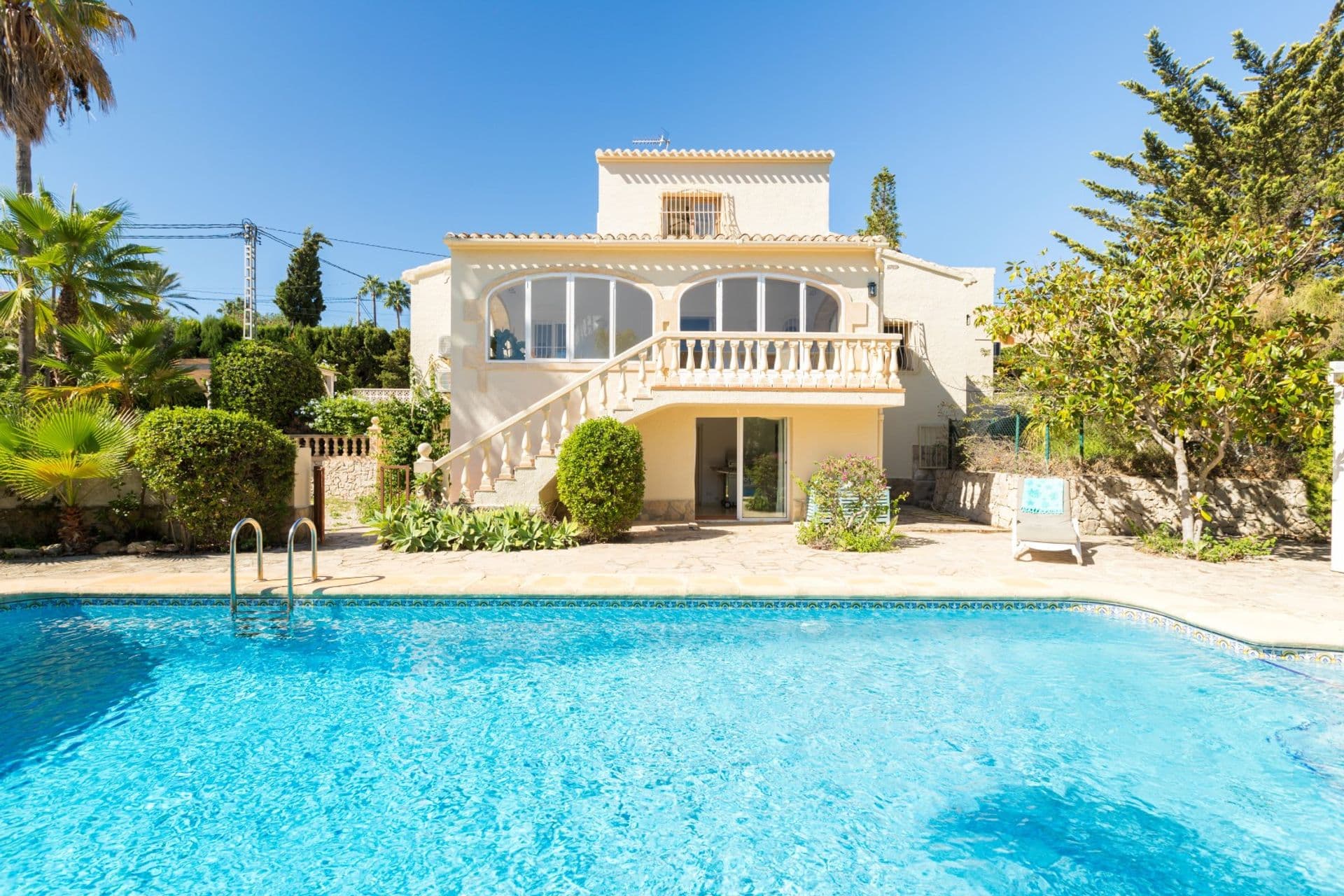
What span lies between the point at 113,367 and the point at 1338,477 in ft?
70.1

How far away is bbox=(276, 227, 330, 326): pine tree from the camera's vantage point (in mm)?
43906

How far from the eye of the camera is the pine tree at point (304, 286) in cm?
4391

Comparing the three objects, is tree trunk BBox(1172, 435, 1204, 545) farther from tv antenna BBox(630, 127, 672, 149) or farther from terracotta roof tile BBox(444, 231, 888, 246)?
tv antenna BBox(630, 127, 672, 149)

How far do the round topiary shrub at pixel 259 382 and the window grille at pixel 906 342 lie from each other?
63.6 feet

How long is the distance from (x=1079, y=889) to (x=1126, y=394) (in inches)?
359

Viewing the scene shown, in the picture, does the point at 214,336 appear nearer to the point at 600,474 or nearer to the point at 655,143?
the point at 655,143

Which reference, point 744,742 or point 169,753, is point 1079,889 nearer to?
point 744,742

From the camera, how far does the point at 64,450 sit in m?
9.63

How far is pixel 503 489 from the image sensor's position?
11.7 metres

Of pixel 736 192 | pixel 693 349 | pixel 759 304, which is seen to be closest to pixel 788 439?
pixel 693 349

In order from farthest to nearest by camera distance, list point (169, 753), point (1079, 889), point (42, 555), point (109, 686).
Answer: point (42, 555), point (109, 686), point (169, 753), point (1079, 889)

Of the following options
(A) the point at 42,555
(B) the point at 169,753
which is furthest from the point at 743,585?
(A) the point at 42,555

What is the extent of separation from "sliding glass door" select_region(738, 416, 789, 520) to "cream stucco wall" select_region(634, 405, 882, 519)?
263 millimetres

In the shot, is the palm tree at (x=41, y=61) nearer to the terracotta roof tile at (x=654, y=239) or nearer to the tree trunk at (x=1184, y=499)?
the terracotta roof tile at (x=654, y=239)
